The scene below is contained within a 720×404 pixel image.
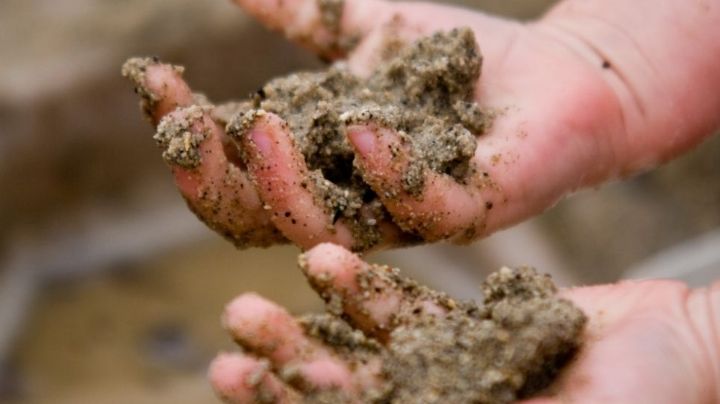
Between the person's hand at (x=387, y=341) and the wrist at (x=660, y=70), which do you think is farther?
the wrist at (x=660, y=70)

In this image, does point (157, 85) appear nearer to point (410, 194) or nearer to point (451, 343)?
point (410, 194)

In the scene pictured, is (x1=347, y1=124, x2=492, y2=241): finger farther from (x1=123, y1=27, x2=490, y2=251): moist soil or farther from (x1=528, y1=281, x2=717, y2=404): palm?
(x1=528, y1=281, x2=717, y2=404): palm

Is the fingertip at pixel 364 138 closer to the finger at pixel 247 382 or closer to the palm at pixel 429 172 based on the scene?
the palm at pixel 429 172

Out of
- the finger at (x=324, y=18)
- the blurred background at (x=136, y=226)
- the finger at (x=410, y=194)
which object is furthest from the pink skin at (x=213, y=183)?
the blurred background at (x=136, y=226)

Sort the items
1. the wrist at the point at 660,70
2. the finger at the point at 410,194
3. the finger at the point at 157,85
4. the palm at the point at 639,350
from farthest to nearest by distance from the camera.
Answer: the wrist at the point at 660,70, the finger at the point at 157,85, the finger at the point at 410,194, the palm at the point at 639,350

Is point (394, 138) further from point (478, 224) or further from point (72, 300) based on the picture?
point (72, 300)

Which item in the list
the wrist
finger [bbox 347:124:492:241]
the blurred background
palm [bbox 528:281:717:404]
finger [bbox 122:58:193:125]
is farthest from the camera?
the blurred background

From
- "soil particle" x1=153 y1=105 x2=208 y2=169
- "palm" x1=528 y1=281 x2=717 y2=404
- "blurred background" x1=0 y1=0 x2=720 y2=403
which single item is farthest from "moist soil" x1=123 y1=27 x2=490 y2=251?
"blurred background" x1=0 y1=0 x2=720 y2=403
